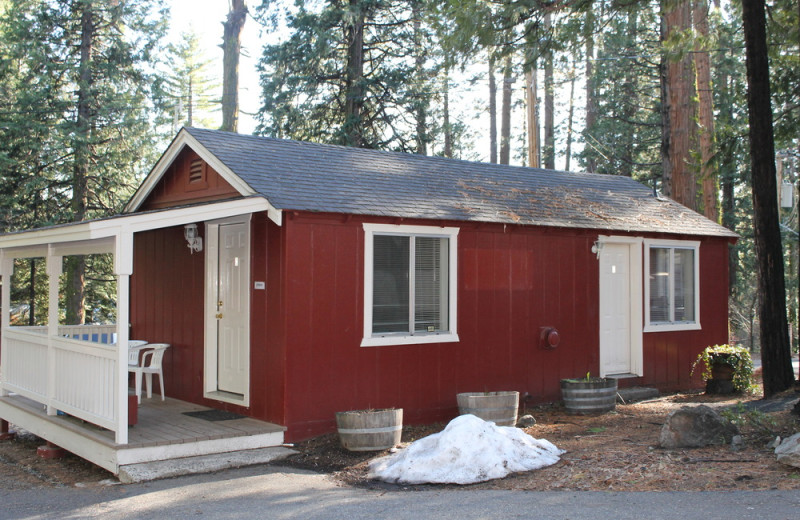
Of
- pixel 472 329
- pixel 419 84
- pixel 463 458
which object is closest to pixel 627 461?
pixel 463 458

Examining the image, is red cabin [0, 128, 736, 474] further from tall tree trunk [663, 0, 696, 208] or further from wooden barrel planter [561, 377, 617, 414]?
tall tree trunk [663, 0, 696, 208]

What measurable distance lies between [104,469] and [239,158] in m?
3.72

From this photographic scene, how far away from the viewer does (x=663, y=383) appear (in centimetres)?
1180

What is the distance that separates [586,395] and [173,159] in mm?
6177

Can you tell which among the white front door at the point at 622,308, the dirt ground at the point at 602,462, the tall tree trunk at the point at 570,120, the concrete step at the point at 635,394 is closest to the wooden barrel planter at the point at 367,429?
the dirt ground at the point at 602,462

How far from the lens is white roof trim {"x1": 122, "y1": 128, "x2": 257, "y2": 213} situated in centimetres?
859

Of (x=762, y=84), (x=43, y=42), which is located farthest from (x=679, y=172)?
(x=43, y=42)

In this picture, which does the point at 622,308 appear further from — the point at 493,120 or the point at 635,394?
the point at 493,120

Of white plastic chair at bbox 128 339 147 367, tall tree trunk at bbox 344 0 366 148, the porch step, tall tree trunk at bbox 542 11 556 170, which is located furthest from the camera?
tall tree trunk at bbox 542 11 556 170

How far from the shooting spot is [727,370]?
11.5 meters

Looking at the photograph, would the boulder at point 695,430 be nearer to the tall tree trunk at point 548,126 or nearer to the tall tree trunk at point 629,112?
the tall tree trunk at point 629,112

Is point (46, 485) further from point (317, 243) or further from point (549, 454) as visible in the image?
point (549, 454)

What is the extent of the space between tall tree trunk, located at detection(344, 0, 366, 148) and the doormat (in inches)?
456

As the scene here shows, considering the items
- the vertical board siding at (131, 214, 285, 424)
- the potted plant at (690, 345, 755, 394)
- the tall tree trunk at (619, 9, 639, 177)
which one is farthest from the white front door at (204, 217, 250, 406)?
the tall tree trunk at (619, 9, 639, 177)
